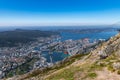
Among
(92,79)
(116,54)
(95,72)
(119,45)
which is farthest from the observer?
(119,45)

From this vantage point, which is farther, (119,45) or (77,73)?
(119,45)

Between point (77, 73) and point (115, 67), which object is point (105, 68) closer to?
point (115, 67)

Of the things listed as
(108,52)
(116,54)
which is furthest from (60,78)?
(108,52)

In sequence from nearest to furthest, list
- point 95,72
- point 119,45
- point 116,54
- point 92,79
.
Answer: point 92,79, point 95,72, point 116,54, point 119,45

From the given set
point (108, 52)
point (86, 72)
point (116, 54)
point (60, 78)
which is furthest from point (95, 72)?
point (108, 52)

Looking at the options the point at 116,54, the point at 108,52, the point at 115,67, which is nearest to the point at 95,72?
the point at 115,67

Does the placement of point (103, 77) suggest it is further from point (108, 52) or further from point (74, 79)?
point (108, 52)

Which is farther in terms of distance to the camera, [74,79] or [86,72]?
[86,72]

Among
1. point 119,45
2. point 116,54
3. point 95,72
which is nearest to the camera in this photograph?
point 95,72
